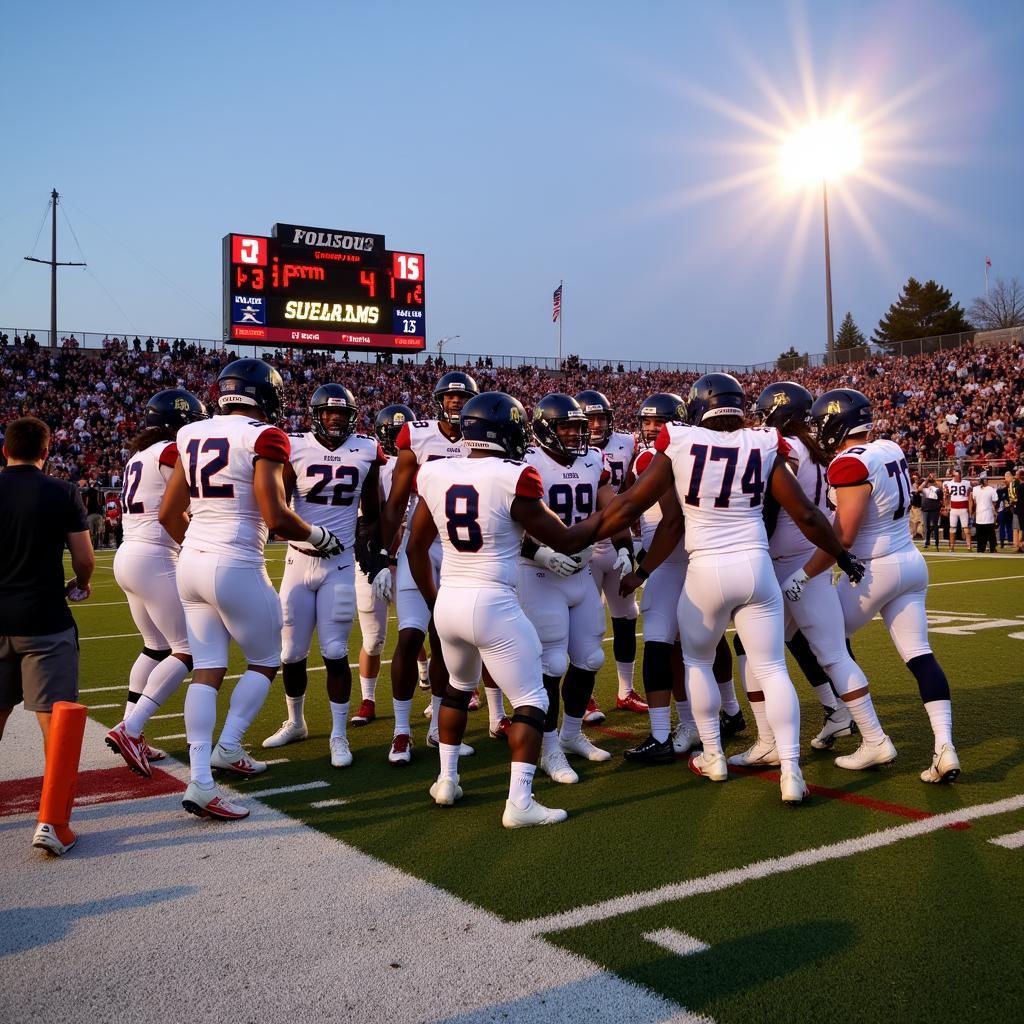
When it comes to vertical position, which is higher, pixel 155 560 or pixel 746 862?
pixel 155 560

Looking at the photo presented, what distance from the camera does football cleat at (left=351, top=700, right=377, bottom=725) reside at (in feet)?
22.2

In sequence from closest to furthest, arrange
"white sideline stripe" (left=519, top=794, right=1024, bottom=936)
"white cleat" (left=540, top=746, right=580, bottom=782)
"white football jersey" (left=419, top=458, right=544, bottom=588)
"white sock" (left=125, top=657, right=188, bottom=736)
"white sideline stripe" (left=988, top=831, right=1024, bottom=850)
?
"white sideline stripe" (left=519, top=794, right=1024, bottom=936)
"white sideline stripe" (left=988, top=831, right=1024, bottom=850)
"white football jersey" (left=419, top=458, right=544, bottom=588)
"white cleat" (left=540, top=746, right=580, bottom=782)
"white sock" (left=125, top=657, right=188, bottom=736)

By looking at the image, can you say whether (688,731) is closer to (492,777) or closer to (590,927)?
(492,777)

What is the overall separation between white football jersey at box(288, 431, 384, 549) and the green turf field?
4.96 ft

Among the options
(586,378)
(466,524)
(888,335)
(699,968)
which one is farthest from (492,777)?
(888,335)

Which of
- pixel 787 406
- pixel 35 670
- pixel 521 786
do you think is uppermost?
pixel 787 406

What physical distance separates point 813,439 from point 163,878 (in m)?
4.31

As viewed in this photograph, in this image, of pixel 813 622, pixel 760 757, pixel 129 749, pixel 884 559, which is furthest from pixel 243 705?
pixel 884 559

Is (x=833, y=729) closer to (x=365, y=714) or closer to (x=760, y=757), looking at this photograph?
(x=760, y=757)

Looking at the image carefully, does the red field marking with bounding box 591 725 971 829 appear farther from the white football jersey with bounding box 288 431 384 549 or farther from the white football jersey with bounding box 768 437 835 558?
the white football jersey with bounding box 288 431 384 549

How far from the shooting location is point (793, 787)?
469 cm

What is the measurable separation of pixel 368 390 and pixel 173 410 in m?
31.4

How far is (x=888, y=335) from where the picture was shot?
7512 cm

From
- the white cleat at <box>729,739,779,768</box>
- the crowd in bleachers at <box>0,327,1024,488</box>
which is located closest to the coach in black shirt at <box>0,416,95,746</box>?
the white cleat at <box>729,739,779,768</box>
